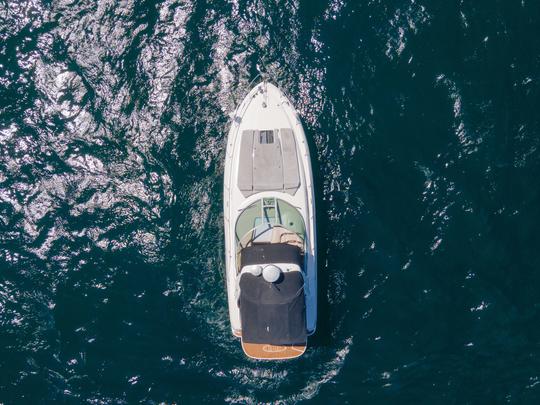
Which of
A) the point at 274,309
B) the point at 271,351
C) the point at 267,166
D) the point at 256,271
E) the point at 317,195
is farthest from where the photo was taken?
the point at 317,195

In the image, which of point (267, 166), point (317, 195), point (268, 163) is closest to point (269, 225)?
point (267, 166)

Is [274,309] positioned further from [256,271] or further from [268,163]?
[268,163]

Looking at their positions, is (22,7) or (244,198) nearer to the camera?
(244,198)

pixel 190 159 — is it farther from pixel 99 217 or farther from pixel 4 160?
pixel 4 160

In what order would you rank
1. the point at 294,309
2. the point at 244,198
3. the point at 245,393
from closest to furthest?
the point at 294,309, the point at 244,198, the point at 245,393

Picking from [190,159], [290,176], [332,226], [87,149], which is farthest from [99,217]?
[332,226]

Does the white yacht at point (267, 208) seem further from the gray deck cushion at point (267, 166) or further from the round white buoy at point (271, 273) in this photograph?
the round white buoy at point (271, 273)
